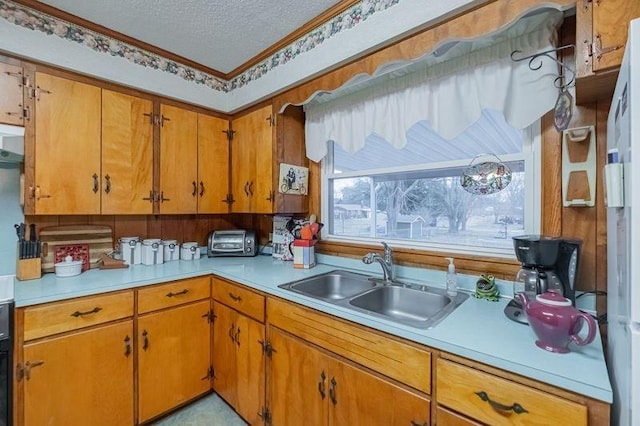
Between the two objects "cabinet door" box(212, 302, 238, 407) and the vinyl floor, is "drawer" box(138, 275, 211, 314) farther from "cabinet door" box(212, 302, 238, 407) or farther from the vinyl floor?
the vinyl floor

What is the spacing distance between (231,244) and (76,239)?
41.2 inches

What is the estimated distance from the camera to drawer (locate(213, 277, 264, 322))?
1.71 meters

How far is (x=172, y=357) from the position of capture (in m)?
1.90

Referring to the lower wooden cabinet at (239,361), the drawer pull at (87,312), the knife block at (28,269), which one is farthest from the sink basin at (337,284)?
the knife block at (28,269)

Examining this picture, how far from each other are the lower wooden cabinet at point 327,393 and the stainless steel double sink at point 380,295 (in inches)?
10.7

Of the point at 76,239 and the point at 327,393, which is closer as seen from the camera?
the point at 327,393

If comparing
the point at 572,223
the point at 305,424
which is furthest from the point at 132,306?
the point at 572,223

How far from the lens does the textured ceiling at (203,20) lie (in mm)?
1661

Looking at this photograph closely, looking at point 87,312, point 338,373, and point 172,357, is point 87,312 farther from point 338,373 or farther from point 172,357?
point 338,373

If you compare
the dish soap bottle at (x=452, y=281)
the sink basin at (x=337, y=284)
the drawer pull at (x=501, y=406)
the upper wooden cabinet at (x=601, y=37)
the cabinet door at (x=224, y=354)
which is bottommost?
the cabinet door at (x=224, y=354)

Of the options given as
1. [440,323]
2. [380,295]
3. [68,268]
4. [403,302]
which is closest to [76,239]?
[68,268]

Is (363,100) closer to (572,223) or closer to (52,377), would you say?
(572,223)

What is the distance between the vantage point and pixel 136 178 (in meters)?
2.10

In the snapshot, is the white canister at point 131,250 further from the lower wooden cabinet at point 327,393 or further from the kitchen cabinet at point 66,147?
the lower wooden cabinet at point 327,393
